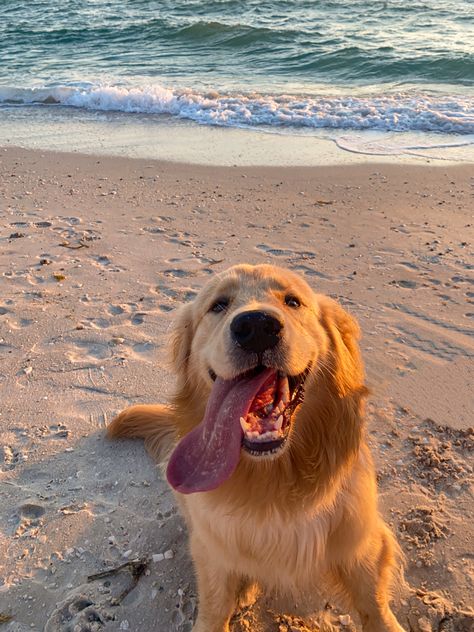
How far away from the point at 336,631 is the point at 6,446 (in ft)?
6.57

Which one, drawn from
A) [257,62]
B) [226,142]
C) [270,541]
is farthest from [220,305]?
[257,62]

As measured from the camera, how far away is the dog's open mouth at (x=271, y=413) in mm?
1999

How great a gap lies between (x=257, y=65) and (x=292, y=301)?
13.0 meters

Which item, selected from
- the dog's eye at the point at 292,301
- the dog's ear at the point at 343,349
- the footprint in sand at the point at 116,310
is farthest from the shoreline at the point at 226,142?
the dog's eye at the point at 292,301

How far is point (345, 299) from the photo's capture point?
4582 millimetres

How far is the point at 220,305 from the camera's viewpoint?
242 centimetres

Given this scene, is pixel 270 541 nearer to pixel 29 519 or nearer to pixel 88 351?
pixel 29 519

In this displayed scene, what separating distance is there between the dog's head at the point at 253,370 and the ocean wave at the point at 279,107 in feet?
25.4

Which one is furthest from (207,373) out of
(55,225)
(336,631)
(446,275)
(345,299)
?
(55,225)

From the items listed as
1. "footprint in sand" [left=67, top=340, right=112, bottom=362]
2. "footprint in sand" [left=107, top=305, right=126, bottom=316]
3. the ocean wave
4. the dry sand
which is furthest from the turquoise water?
"footprint in sand" [left=67, top=340, right=112, bottom=362]

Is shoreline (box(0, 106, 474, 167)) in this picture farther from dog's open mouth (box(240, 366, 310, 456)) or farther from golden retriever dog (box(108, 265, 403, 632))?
dog's open mouth (box(240, 366, 310, 456))

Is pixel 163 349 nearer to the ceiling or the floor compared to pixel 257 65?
nearer to the ceiling

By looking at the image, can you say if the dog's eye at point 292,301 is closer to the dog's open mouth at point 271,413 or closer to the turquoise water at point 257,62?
the dog's open mouth at point 271,413

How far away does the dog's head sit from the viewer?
6.51ft
